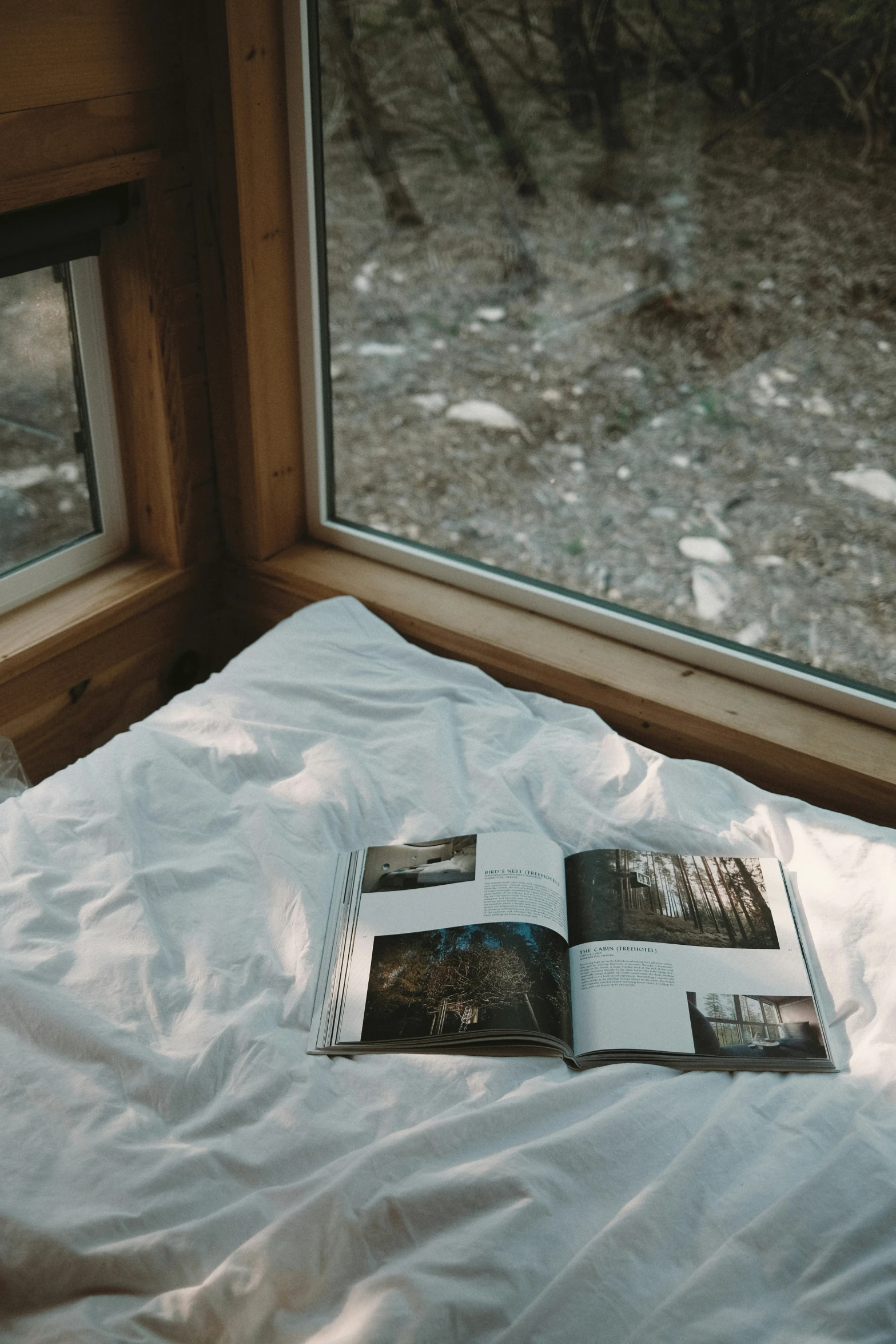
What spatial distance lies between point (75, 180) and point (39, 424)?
352mm

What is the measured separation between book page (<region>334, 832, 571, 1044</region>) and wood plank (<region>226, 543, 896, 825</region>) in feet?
1.22

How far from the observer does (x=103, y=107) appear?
1.37 metres

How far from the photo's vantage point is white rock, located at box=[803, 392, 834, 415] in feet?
4.56

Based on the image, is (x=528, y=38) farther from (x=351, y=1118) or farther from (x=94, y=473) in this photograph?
(x=351, y=1118)

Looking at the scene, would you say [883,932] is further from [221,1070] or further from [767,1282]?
[221,1070]

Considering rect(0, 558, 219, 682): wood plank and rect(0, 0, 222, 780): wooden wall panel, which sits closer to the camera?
rect(0, 0, 222, 780): wooden wall panel

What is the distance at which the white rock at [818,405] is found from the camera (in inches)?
54.7

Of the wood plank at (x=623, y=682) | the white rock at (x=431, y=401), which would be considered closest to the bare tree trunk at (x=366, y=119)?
the white rock at (x=431, y=401)

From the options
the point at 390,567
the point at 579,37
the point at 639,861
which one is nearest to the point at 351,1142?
the point at 639,861

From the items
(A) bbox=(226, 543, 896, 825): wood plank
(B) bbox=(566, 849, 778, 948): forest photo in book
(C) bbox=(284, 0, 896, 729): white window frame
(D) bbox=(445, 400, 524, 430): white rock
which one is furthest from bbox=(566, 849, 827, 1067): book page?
(D) bbox=(445, 400, 524, 430): white rock

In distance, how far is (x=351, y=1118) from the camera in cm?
97

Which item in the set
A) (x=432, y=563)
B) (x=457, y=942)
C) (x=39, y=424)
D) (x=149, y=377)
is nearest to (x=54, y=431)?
(x=39, y=424)

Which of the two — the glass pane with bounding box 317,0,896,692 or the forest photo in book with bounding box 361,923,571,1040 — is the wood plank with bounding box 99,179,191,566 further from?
the forest photo in book with bounding box 361,923,571,1040

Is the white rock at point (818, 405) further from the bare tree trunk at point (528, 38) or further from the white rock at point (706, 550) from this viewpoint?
the bare tree trunk at point (528, 38)
